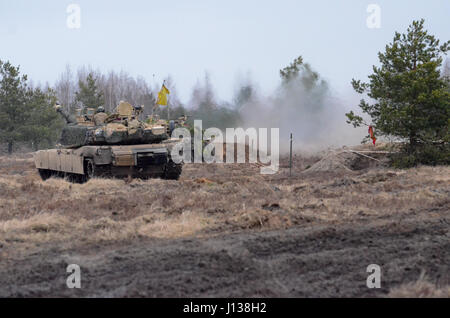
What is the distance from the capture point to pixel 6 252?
755 centimetres

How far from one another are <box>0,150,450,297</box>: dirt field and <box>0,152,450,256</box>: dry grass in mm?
33

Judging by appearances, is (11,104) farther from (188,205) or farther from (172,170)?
(188,205)

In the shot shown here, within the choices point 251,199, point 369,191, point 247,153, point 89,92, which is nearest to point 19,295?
point 251,199

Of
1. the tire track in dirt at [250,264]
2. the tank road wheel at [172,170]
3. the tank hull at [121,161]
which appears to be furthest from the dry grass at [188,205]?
the tank road wheel at [172,170]

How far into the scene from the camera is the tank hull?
16453 millimetres

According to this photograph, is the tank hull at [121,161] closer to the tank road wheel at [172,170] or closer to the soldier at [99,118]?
the tank road wheel at [172,170]

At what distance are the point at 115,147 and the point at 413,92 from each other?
10126 millimetres

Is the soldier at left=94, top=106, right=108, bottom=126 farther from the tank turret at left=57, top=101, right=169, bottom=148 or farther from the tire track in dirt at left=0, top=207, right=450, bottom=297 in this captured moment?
the tire track in dirt at left=0, top=207, right=450, bottom=297

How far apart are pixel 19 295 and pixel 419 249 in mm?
4669

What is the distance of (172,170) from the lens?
17859mm

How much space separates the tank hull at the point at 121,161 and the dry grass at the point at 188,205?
94 centimetres

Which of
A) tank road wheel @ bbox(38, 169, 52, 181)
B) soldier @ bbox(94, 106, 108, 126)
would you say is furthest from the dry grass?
tank road wheel @ bbox(38, 169, 52, 181)

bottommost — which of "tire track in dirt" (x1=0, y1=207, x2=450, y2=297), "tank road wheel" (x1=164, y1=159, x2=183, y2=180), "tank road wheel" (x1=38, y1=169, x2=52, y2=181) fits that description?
"tank road wheel" (x1=38, y1=169, x2=52, y2=181)

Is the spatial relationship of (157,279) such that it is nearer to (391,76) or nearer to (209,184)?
(209,184)
